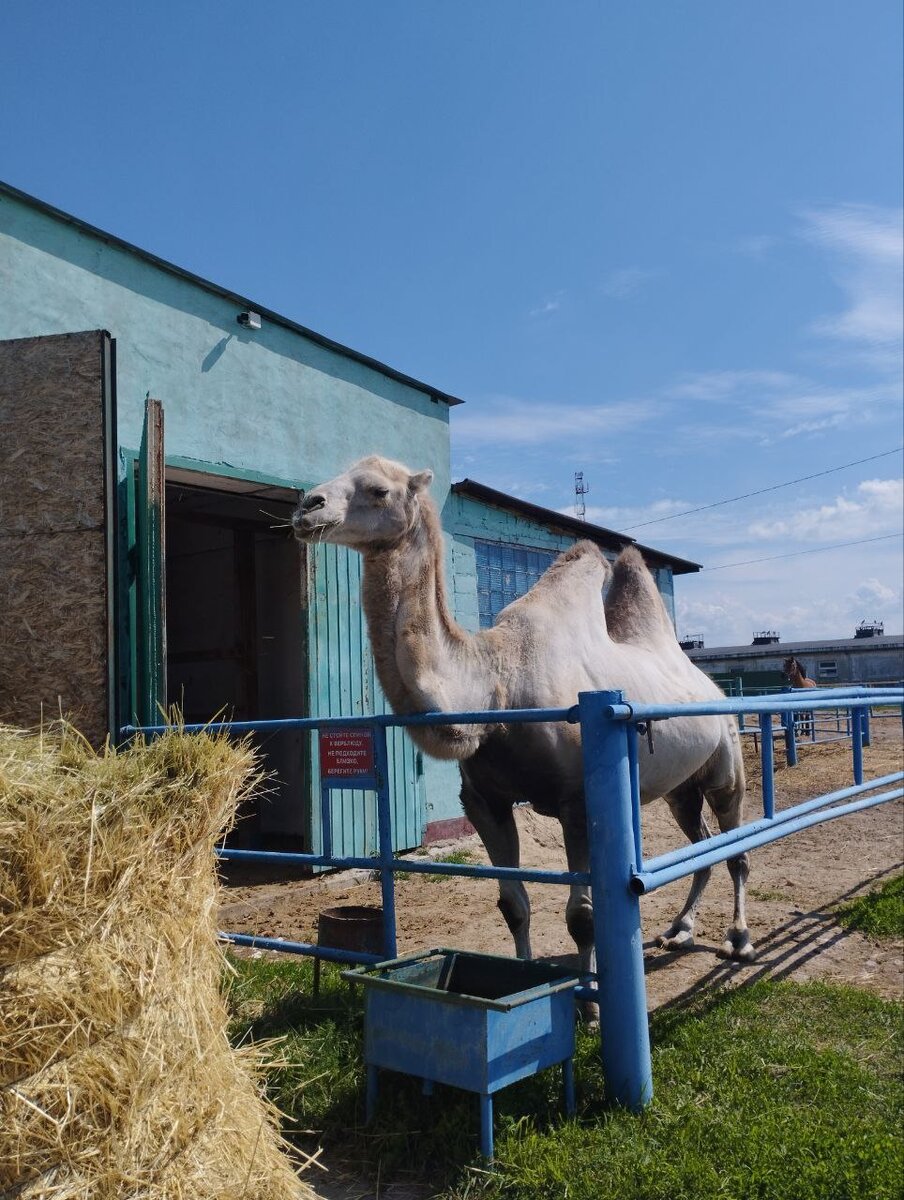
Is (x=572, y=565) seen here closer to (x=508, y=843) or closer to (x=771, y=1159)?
(x=508, y=843)

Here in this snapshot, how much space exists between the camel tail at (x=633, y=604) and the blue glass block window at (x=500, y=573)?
14.2ft

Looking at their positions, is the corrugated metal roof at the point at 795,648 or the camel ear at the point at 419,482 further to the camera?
the corrugated metal roof at the point at 795,648

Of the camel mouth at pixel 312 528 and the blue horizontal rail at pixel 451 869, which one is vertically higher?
the camel mouth at pixel 312 528

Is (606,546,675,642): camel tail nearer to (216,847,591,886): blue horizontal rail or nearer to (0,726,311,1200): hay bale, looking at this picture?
(216,847,591,886): blue horizontal rail

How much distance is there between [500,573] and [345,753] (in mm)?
6065

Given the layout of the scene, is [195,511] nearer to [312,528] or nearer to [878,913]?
[312,528]

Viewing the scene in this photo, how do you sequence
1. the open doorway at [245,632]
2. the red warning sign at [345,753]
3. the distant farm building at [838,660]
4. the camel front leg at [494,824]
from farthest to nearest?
1. the distant farm building at [838,660]
2. the open doorway at [245,632]
3. the red warning sign at [345,753]
4. the camel front leg at [494,824]

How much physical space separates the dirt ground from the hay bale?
33.8 inches

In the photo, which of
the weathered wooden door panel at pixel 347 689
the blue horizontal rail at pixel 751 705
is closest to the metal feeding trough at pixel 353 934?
the blue horizontal rail at pixel 751 705

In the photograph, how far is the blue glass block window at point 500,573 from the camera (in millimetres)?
10812

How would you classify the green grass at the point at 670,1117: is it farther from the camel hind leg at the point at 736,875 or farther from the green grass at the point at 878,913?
the green grass at the point at 878,913

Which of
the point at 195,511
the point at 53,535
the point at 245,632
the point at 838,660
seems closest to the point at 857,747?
the point at 53,535

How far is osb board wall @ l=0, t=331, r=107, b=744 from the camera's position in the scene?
207 inches

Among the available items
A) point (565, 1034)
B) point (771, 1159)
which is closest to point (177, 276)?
point (565, 1034)
